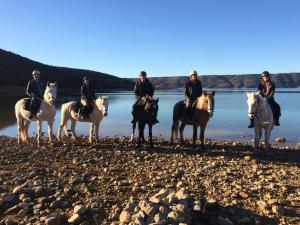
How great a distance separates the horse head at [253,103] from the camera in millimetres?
13500

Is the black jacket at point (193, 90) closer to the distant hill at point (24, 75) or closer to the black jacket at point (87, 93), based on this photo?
the black jacket at point (87, 93)

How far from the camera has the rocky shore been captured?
707cm

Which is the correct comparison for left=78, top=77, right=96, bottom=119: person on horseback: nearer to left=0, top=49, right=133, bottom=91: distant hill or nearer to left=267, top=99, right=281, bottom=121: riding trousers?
left=267, top=99, right=281, bottom=121: riding trousers

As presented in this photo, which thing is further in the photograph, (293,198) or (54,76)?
(54,76)

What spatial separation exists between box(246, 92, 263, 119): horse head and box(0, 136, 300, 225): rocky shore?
5.17 ft

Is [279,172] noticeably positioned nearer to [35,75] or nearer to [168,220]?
[168,220]

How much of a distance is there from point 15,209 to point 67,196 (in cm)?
116

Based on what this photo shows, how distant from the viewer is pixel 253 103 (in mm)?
13516

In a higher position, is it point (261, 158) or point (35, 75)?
point (35, 75)

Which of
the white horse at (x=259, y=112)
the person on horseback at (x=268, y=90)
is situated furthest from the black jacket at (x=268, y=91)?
the white horse at (x=259, y=112)

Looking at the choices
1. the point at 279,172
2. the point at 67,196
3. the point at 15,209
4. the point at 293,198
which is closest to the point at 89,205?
the point at 67,196

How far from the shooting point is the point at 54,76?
529 feet

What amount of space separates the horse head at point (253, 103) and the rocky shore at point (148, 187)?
5.17 ft

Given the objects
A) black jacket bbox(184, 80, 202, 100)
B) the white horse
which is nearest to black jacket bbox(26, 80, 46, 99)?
black jacket bbox(184, 80, 202, 100)
